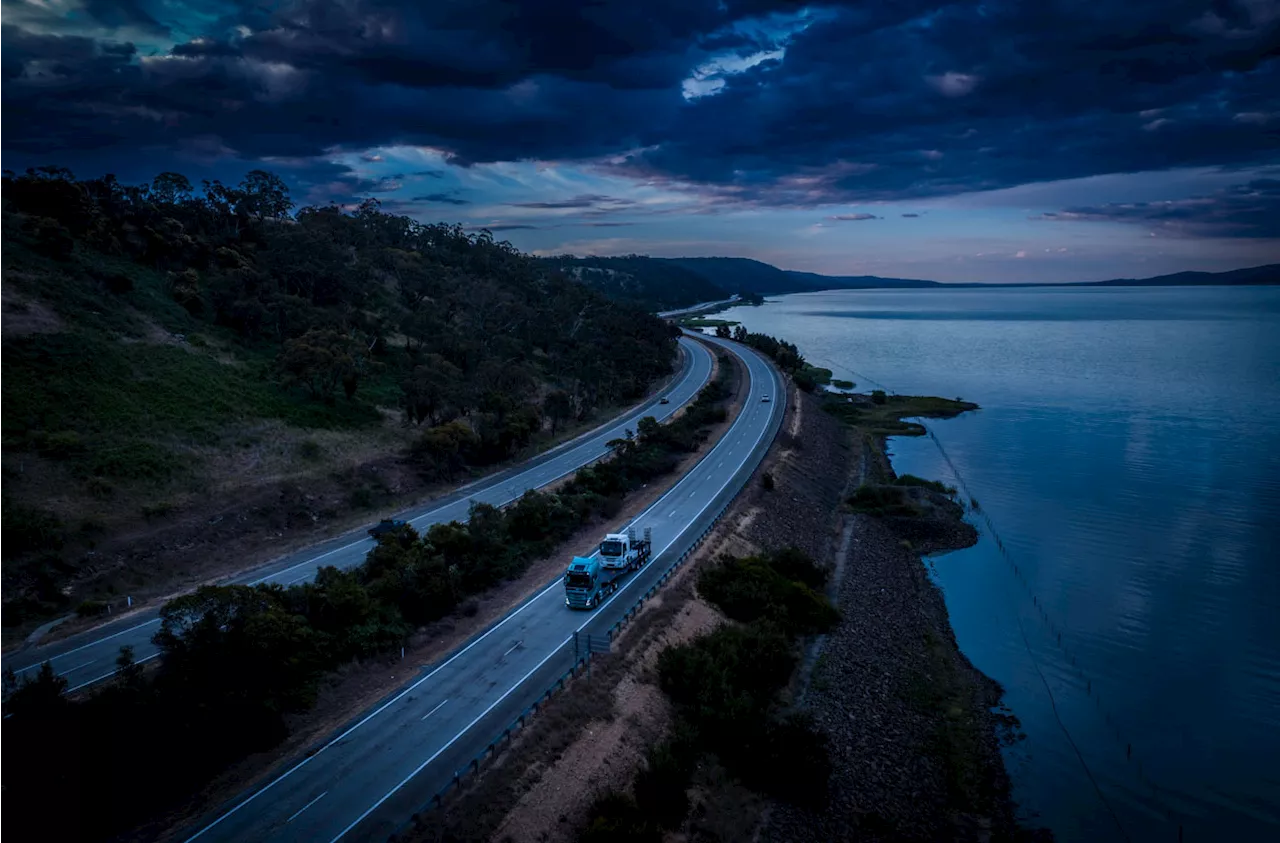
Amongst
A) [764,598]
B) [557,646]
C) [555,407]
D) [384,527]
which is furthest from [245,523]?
[555,407]

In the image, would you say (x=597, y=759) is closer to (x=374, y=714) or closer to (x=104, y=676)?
(x=374, y=714)

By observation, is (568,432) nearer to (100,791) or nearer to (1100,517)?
(1100,517)

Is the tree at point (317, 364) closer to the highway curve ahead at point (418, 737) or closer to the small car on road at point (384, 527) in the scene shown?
the small car on road at point (384, 527)

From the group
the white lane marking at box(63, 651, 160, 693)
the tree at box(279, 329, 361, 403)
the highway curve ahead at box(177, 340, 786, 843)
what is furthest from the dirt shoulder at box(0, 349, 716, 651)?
the highway curve ahead at box(177, 340, 786, 843)

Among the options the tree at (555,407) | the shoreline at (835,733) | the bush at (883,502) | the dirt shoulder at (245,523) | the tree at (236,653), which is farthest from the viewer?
→ the tree at (555,407)

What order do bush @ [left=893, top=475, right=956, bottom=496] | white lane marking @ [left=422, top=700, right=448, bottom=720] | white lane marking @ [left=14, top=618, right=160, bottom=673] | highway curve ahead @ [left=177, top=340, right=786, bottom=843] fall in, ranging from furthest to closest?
bush @ [left=893, top=475, right=956, bottom=496]
white lane marking @ [left=14, top=618, right=160, bottom=673]
white lane marking @ [left=422, top=700, right=448, bottom=720]
highway curve ahead @ [left=177, top=340, right=786, bottom=843]

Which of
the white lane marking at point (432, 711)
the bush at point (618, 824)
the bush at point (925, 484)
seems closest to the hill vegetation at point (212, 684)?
the white lane marking at point (432, 711)

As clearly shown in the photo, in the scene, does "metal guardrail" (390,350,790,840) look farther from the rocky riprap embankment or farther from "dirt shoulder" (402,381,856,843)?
the rocky riprap embankment
